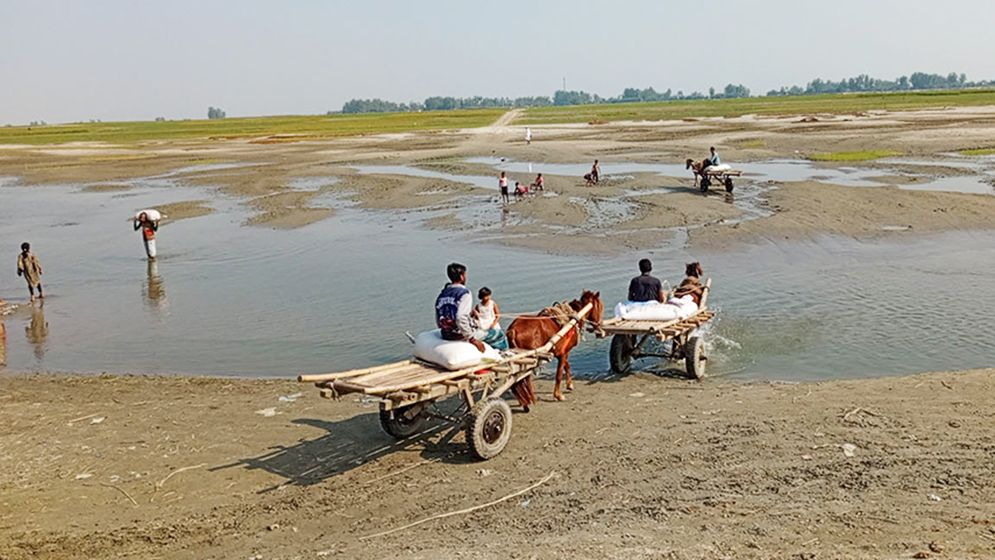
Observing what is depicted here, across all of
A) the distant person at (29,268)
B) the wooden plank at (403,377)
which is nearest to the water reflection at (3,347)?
the distant person at (29,268)

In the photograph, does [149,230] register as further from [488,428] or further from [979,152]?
[979,152]

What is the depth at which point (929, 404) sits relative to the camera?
10.7m

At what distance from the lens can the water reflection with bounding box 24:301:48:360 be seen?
1720cm

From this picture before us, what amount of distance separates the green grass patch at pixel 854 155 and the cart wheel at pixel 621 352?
123 ft

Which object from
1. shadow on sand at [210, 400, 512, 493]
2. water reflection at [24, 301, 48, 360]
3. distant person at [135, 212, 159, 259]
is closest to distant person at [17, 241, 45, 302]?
water reflection at [24, 301, 48, 360]

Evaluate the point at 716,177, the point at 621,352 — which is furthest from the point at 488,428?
the point at 716,177

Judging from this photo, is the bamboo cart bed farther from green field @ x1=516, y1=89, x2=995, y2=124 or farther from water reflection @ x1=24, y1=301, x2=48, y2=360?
green field @ x1=516, y1=89, x2=995, y2=124

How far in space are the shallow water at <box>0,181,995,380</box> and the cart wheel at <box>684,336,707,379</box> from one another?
0.68 meters

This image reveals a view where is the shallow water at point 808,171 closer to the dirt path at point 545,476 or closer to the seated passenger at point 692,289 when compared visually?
the seated passenger at point 692,289

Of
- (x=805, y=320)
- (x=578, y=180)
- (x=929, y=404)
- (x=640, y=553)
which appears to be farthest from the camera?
(x=578, y=180)

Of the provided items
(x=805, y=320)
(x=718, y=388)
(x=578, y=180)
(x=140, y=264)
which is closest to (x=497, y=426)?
(x=718, y=388)

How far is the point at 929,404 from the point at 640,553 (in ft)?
19.1

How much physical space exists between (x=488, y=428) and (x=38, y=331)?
13351 mm

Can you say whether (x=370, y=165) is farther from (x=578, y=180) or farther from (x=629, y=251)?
(x=629, y=251)
